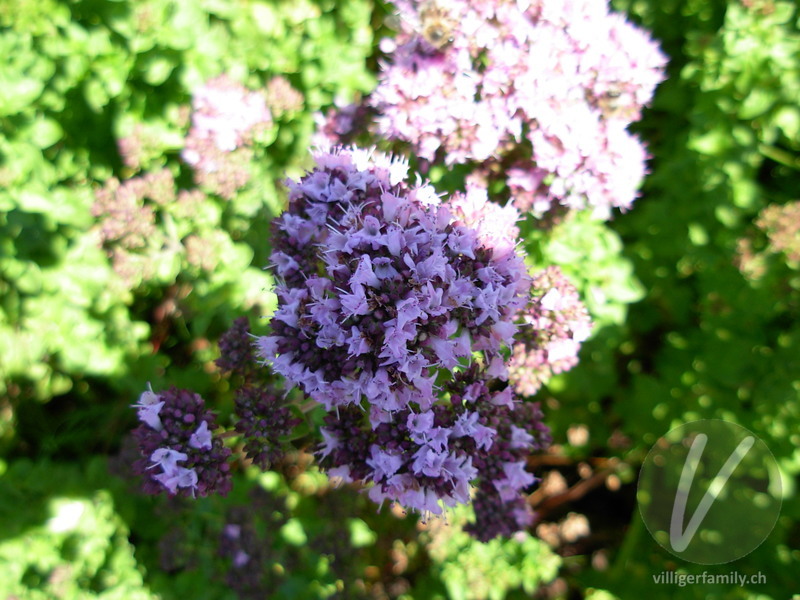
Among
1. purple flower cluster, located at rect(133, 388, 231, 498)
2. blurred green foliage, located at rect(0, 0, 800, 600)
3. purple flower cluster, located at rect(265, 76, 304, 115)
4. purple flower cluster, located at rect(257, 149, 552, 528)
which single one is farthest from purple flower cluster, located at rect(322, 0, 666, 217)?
purple flower cluster, located at rect(133, 388, 231, 498)

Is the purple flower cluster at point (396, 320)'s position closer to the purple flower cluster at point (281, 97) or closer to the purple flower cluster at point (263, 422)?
the purple flower cluster at point (263, 422)

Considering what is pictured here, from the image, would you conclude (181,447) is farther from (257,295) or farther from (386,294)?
(257,295)

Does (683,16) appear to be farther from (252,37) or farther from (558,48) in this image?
(252,37)

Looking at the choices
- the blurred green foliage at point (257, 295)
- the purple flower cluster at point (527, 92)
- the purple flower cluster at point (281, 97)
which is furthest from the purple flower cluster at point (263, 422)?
the purple flower cluster at point (281, 97)

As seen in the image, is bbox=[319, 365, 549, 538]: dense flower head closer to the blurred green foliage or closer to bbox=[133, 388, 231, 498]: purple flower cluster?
bbox=[133, 388, 231, 498]: purple flower cluster

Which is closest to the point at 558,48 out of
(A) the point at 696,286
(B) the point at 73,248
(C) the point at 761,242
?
(C) the point at 761,242
